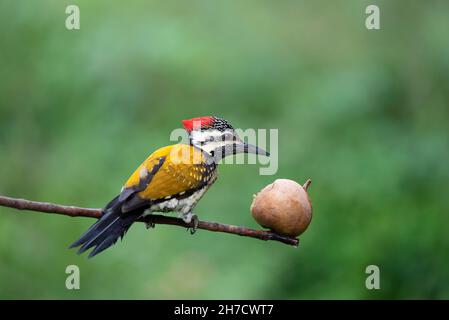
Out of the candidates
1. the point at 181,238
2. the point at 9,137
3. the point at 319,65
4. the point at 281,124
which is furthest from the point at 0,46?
the point at 319,65

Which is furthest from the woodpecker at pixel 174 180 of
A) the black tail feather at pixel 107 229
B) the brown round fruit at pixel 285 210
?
Answer: the brown round fruit at pixel 285 210

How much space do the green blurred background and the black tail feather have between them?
6.96 feet

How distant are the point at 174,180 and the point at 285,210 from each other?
0.89 meters

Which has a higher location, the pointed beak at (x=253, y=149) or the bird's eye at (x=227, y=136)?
the bird's eye at (x=227, y=136)

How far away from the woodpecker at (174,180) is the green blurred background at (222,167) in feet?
5.91

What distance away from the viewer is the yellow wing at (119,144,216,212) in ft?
12.6

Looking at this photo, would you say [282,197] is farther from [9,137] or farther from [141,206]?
[9,137]

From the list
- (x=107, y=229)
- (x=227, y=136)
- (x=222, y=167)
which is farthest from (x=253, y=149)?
(x=222, y=167)

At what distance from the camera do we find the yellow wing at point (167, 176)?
384cm

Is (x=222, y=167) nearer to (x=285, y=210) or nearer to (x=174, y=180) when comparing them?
(x=174, y=180)

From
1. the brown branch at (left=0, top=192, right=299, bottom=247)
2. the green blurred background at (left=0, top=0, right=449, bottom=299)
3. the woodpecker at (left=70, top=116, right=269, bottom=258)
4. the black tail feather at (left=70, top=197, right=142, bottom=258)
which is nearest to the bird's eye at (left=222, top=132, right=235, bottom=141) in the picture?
the woodpecker at (left=70, top=116, right=269, bottom=258)

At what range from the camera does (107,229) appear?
363 cm

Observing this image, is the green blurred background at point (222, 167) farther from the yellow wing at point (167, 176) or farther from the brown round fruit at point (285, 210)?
the brown round fruit at point (285, 210)

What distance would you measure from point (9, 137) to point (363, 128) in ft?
11.4
